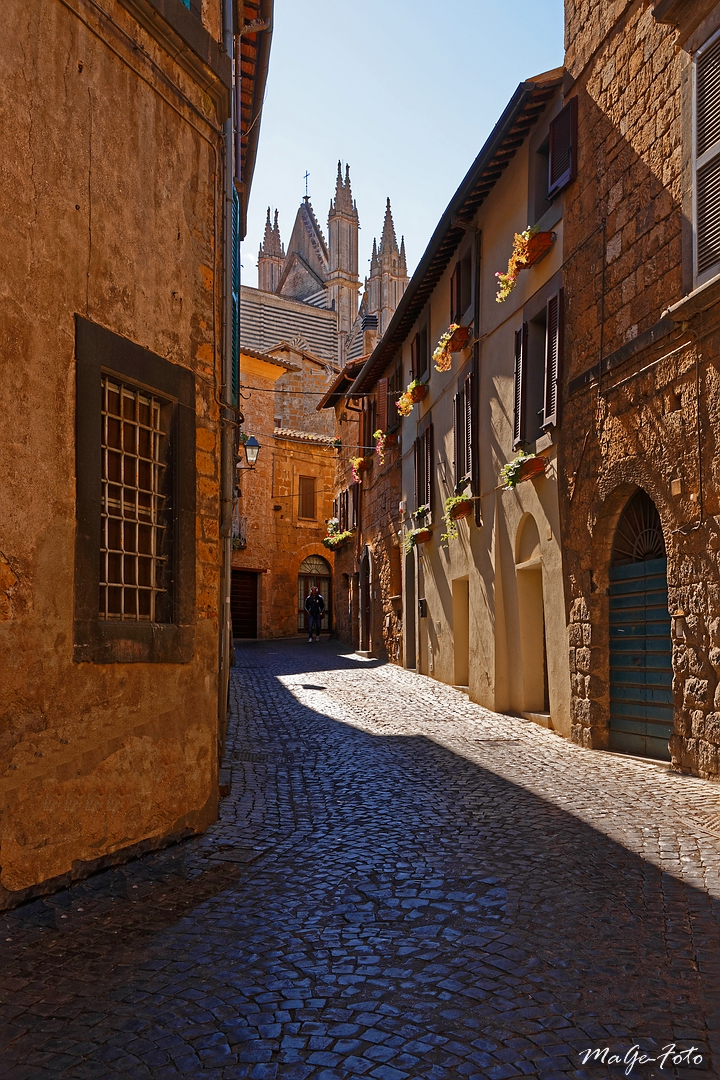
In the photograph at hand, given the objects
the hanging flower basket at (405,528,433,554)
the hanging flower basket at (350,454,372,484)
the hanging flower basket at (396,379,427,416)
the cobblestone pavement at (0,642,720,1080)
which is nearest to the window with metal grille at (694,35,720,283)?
the cobblestone pavement at (0,642,720,1080)

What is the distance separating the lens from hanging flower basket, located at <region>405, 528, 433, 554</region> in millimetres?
18031

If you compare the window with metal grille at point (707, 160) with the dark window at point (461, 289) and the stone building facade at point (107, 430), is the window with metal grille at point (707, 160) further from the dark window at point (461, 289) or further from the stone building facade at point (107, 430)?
the dark window at point (461, 289)

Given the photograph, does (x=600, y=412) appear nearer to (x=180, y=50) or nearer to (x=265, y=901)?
(x=180, y=50)

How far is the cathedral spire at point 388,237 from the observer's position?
69.8m

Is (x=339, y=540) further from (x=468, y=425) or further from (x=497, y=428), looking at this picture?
(x=497, y=428)

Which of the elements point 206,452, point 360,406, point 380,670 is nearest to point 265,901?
point 206,452

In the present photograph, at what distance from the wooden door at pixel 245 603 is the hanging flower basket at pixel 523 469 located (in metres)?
22.1

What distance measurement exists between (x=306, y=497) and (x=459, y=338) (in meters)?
20.9

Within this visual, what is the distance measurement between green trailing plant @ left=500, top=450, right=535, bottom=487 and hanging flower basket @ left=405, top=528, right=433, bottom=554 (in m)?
5.94

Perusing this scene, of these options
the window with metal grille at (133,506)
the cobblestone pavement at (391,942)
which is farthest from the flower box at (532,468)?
the window with metal grille at (133,506)

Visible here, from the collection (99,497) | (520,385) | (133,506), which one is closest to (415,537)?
(520,385)

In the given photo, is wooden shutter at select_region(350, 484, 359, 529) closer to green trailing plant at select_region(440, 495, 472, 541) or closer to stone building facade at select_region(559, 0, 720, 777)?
green trailing plant at select_region(440, 495, 472, 541)

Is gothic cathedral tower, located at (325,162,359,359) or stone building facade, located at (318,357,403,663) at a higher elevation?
gothic cathedral tower, located at (325,162,359,359)

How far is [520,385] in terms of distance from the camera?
12078 mm
